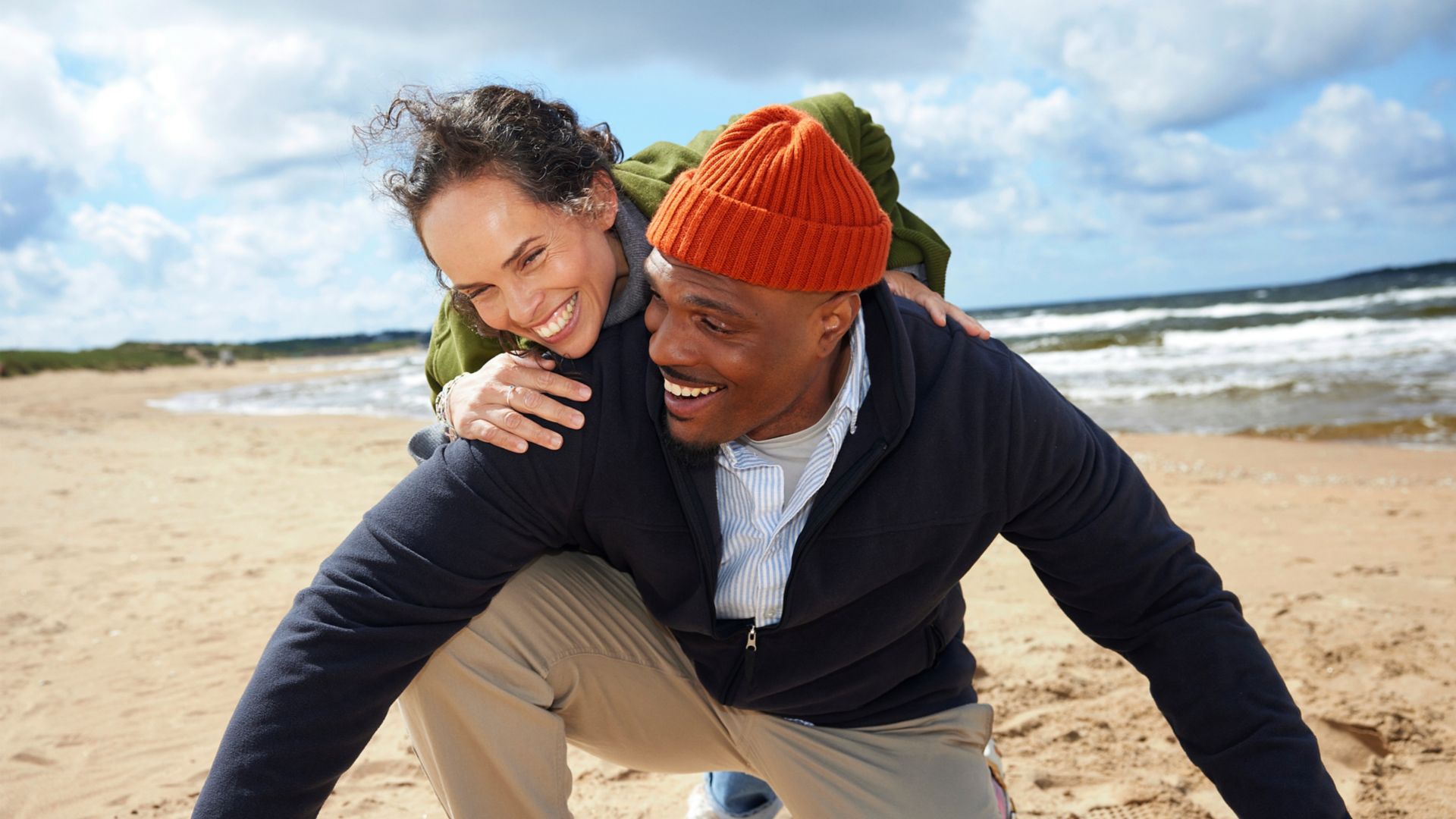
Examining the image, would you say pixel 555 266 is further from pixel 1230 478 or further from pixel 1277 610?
pixel 1230 478

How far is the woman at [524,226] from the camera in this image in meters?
2.12

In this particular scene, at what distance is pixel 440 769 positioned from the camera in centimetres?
204

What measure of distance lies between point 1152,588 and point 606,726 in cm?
126

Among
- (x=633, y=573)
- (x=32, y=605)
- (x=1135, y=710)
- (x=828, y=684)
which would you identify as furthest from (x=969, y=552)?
(x=32, y=605)

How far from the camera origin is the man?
1819 millimetres

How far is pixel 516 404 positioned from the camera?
1.91 m

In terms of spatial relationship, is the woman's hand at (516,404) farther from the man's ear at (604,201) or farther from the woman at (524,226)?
the man's ear at (604,201)

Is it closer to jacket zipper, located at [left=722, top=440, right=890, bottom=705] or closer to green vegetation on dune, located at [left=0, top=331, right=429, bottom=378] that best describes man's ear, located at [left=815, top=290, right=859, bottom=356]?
jacket zipper, located at [left=722, top=440, right=890, bottom=705]

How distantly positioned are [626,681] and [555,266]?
3.16 feet

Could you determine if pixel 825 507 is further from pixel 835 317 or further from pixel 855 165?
pixel 855 165

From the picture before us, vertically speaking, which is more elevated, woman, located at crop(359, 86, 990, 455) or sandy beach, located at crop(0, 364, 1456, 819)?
woman, located at crop(359, 86, 990, 455)

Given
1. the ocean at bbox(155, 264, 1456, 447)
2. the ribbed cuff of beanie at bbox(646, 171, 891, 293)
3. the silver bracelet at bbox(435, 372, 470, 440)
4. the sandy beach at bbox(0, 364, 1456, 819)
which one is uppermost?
the ribbed cuff of beanie at bbox(646, 171, 891, 293)

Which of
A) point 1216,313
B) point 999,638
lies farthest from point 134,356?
point 999,638

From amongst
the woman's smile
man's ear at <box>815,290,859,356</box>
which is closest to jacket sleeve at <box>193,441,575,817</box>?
the woman's smile
